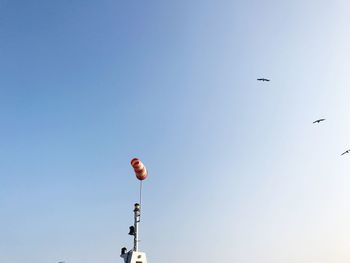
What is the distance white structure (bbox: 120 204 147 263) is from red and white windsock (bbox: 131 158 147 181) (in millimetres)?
1796

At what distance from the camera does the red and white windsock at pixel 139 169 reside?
22562 millimetres

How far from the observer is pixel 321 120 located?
95.0 feet

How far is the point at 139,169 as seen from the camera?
896 inches

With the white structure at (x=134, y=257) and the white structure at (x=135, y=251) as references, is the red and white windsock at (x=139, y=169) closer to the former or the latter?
the white structure at (x=135, y=251)

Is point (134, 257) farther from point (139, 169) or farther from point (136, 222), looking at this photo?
point (139, 169)

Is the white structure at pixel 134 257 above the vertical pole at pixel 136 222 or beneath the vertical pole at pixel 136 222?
beneath

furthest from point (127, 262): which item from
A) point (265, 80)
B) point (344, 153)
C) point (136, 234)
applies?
point (344, 153)

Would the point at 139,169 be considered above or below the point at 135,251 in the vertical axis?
above

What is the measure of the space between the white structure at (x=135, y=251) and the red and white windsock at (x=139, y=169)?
5.89 ft

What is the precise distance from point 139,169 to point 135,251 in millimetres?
4793

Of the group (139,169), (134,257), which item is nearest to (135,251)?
(134,257)

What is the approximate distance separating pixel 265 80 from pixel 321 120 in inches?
214

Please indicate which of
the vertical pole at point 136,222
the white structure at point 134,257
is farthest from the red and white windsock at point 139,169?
the white structure at point 134,257

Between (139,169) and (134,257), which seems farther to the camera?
(139,169)
